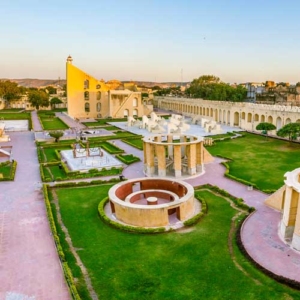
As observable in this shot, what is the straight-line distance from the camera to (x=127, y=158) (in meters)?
33.9

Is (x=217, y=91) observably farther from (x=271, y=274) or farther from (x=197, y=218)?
(x=271, y=274)

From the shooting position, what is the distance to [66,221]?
19078mm

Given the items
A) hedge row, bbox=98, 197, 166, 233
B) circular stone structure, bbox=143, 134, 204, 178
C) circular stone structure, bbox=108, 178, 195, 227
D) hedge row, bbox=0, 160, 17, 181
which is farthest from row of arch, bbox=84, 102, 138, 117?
hedge row, bbox=98, 197, 166, 233

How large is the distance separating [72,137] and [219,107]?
31808 mm

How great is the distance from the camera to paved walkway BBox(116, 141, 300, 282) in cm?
1413

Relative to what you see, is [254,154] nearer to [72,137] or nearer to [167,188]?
[167,188]

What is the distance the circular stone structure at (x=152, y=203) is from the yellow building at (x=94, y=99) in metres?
54.3

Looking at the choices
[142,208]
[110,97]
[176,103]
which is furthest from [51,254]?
[176,103]

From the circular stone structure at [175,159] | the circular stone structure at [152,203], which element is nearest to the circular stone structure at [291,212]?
the circular stone structure at [152,203]

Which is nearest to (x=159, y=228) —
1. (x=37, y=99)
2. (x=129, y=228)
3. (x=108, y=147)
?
(x=129, y=228)

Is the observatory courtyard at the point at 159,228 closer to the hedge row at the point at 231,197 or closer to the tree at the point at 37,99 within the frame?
the hedge row at the point at 231,197

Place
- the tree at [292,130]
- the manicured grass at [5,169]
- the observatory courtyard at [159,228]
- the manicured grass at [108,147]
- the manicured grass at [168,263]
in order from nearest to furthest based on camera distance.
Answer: the manicured grass at [168,263], the observatory courtyard at [159,228], the manicured grass at [5,169], the manicured grass at [108,147], the tree at [292,130]

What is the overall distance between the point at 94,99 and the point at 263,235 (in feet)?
215

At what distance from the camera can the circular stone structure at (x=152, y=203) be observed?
18.0 metres
